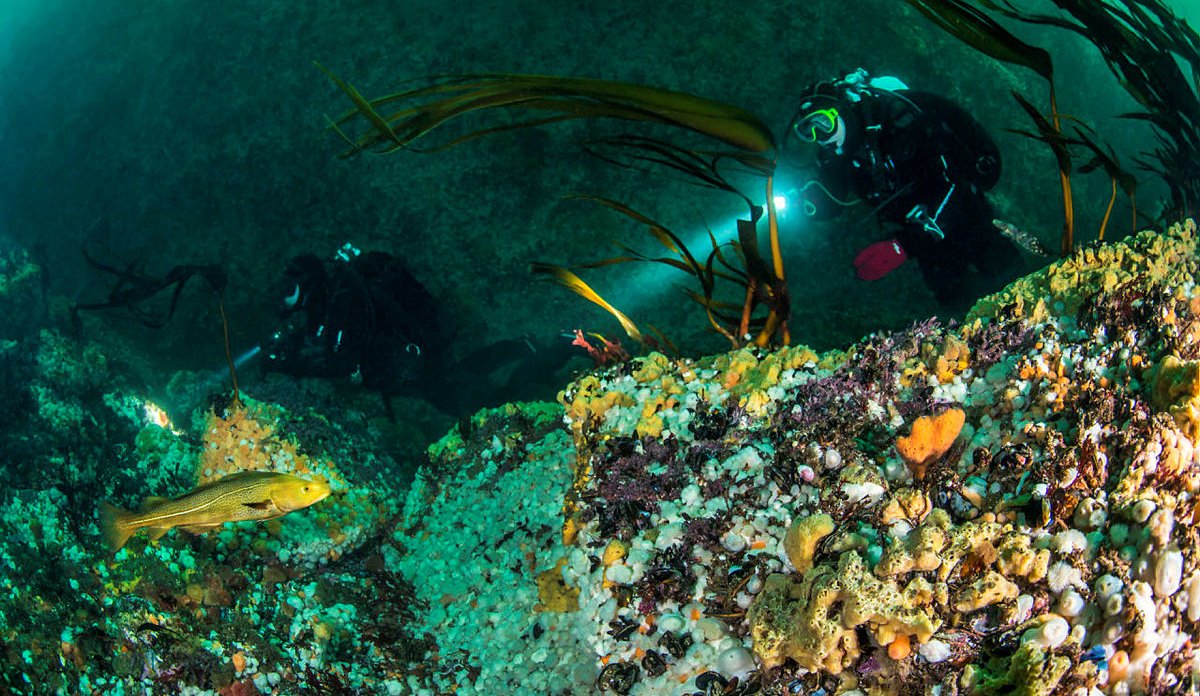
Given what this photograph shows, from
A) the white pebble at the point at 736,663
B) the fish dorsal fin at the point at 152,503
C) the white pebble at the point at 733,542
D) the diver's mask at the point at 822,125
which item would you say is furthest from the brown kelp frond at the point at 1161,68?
the fish dorsal fin at the point at 152,503

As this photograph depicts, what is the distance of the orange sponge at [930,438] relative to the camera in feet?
6.93

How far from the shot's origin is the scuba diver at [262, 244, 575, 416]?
5746 millimetres

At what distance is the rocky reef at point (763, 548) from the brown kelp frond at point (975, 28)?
1091 millimetres

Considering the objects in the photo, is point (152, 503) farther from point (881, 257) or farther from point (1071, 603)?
point (881, 257)

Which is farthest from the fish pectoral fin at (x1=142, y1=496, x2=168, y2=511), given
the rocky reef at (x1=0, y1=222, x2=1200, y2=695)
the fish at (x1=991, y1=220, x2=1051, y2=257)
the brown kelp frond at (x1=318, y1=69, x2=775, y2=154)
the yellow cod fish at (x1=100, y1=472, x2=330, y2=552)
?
the fish at (x1=991, y1=220, x2=1051, y2=257)

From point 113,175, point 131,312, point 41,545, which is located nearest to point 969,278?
point 41,545

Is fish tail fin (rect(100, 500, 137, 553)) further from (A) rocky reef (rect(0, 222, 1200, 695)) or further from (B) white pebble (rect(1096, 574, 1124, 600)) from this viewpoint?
(B) white pebble (rect(1096, 574, 1124, 600))

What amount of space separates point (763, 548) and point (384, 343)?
15.0 ft

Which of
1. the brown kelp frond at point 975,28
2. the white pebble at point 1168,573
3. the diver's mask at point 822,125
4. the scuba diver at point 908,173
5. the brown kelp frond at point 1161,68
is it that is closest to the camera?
the white pebble at point 1168,573

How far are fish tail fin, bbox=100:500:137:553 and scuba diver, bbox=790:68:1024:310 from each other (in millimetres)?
5029

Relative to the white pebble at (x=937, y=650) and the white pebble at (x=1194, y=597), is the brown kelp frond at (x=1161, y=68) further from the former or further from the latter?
the white pebble at (x=937, y=650)

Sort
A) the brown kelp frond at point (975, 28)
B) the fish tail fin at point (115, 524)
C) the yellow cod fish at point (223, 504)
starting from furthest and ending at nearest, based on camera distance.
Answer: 1. the fish tail fin at point (115, 524)
2. the yellow cod fish at point (223, 504)
3. the brown kelp frond at point (975, 28)

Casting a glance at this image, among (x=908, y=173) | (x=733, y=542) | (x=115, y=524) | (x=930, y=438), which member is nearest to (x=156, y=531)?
(x=115, y=524)

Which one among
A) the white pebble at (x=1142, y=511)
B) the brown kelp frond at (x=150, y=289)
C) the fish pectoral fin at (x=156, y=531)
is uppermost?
the brown kelp frond at (x=150, y=289)
